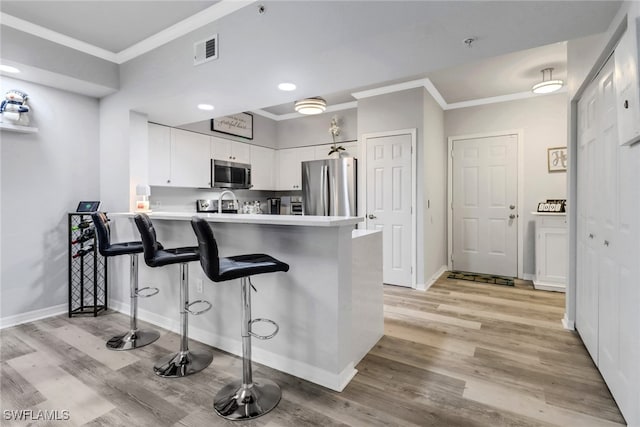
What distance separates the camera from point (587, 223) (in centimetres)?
231

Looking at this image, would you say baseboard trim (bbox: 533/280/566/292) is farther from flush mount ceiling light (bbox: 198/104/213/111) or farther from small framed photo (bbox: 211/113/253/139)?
small framed photo (bbox: 211/113/253/139)

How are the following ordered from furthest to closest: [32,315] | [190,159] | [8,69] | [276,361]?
1. [190,159]
2. [32,315]
3. [8,69]
4. [276,361]

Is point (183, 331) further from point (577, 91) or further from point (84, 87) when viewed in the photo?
point (577, 91)

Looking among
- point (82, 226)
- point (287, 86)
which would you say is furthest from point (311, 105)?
point (82, 226)

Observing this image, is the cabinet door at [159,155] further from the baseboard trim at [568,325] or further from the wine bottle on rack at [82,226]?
the baseboard trim at [568,325]

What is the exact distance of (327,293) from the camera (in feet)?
6.40

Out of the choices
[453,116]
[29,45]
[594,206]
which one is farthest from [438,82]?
[29,45]

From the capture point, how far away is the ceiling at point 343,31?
1.65 metres

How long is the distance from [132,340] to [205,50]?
2.45 meters

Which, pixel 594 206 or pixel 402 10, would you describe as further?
pixel 594 206

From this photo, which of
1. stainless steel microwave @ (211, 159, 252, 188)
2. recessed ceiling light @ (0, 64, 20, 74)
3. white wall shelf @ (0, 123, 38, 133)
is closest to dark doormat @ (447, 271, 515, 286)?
stainless steel microwave @ (211, 159, 252, 188)

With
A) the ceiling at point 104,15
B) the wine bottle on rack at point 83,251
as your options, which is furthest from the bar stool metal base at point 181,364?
the ceiling at point 104,15

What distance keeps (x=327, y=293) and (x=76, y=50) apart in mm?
3264

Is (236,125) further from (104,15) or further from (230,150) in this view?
(104,15)
